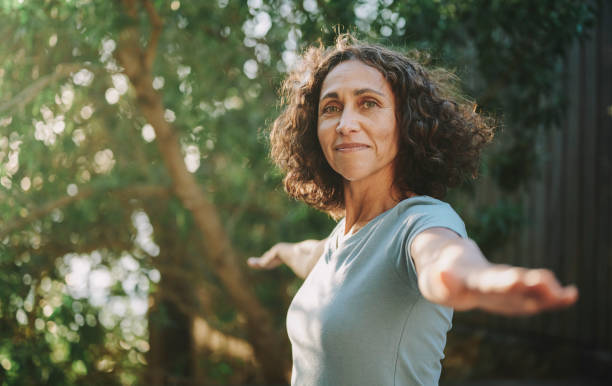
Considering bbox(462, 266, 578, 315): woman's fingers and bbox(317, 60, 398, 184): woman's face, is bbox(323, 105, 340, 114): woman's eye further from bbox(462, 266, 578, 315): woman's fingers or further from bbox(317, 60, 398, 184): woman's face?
bbox(462, 266, 578, 315): woman's fingers

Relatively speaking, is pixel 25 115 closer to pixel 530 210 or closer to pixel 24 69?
pixel 24 69

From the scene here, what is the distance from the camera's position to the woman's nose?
144 centimetres

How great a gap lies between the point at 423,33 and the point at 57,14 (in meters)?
2.05

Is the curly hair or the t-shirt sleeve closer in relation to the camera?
the t-shirt sleeve

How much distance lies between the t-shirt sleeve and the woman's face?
0.28 m

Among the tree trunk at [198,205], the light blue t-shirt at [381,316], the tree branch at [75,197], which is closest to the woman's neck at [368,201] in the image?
the light blue t-shirt at [381,316]

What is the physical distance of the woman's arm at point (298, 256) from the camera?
6.21 feet

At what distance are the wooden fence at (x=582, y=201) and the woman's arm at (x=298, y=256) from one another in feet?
9.03

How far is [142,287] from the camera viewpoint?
3.41m

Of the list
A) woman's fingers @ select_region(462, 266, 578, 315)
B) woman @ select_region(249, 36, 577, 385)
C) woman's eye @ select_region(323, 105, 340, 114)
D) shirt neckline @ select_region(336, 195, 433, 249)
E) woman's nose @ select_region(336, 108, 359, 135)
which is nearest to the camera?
woman's fingers @ select_region(462, 266, 578, 315)

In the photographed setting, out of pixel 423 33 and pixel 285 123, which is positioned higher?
pixel 423 33

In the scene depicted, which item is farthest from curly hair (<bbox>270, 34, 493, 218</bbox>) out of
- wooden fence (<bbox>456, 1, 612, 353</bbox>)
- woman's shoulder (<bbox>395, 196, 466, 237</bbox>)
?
wooden fence (<bbox>456, 1, 612, 353</bbox>)

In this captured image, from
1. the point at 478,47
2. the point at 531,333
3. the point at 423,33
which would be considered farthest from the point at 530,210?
the point at 423,33

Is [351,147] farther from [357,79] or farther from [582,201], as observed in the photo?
[582,201]
